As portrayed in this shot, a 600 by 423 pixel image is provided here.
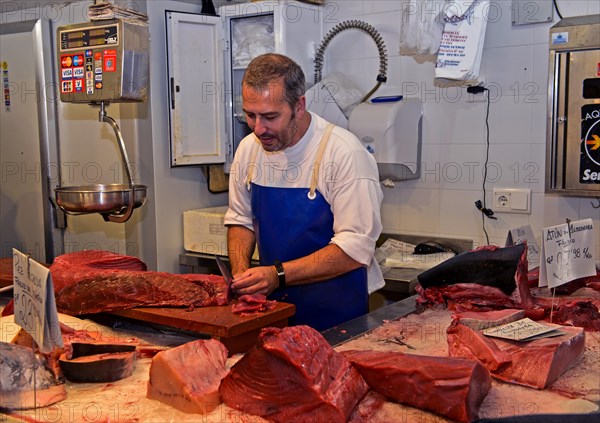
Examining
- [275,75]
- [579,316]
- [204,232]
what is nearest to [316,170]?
[275,75]

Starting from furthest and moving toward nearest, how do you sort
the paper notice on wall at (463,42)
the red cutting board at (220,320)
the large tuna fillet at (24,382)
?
1. the paper notice on wall at (463,42)
2. the red cutting board at (220,320)
3. the large tuna fillet at (24,382)

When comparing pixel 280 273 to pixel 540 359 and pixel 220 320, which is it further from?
pixel 540 359

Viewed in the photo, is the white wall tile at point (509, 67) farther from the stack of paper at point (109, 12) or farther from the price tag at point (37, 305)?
the price tag at point (37, 305)

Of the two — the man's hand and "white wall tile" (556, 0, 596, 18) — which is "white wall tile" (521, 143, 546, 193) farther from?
the man's hand

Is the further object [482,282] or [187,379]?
[482,282]

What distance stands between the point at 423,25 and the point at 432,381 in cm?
302

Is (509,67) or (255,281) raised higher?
(509,67)

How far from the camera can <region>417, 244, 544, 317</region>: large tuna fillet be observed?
287cm

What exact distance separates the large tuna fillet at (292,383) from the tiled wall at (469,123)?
3046mm

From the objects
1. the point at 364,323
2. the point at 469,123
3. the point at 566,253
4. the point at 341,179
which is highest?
the point at 469,123

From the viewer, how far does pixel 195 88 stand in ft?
16.1

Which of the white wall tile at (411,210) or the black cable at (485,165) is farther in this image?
the white wall tile at (411,210)

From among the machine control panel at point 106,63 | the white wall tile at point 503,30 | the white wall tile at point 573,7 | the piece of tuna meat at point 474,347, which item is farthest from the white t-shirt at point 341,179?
the white wall tile at point 573,7

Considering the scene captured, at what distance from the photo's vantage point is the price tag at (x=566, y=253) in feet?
9.10
